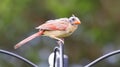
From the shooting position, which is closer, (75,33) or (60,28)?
(60,28)

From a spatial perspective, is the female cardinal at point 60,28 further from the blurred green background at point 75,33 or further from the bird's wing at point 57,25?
the blurred green background at point 75,33

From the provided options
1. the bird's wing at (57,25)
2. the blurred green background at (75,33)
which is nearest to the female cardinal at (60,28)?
the bird's wing at (57,25)

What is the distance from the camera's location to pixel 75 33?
383 centimetres

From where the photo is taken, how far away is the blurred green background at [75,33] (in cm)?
361

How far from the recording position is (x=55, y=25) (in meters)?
1.67

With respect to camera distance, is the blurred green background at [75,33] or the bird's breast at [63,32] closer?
the bird's breast at [63,32]

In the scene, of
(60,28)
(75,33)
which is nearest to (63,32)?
(60,28)

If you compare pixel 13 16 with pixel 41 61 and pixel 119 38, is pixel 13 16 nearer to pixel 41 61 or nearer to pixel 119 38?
pixel 41 61

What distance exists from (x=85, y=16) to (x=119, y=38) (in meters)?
0.37

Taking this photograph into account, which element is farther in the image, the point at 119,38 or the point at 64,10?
the point at 119,38

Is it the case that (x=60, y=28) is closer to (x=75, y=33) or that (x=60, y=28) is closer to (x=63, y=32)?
(x=63, y=32)

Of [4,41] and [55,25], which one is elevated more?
[4,41]

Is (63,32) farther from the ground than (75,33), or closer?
closer

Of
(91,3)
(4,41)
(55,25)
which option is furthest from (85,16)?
(55,25)
